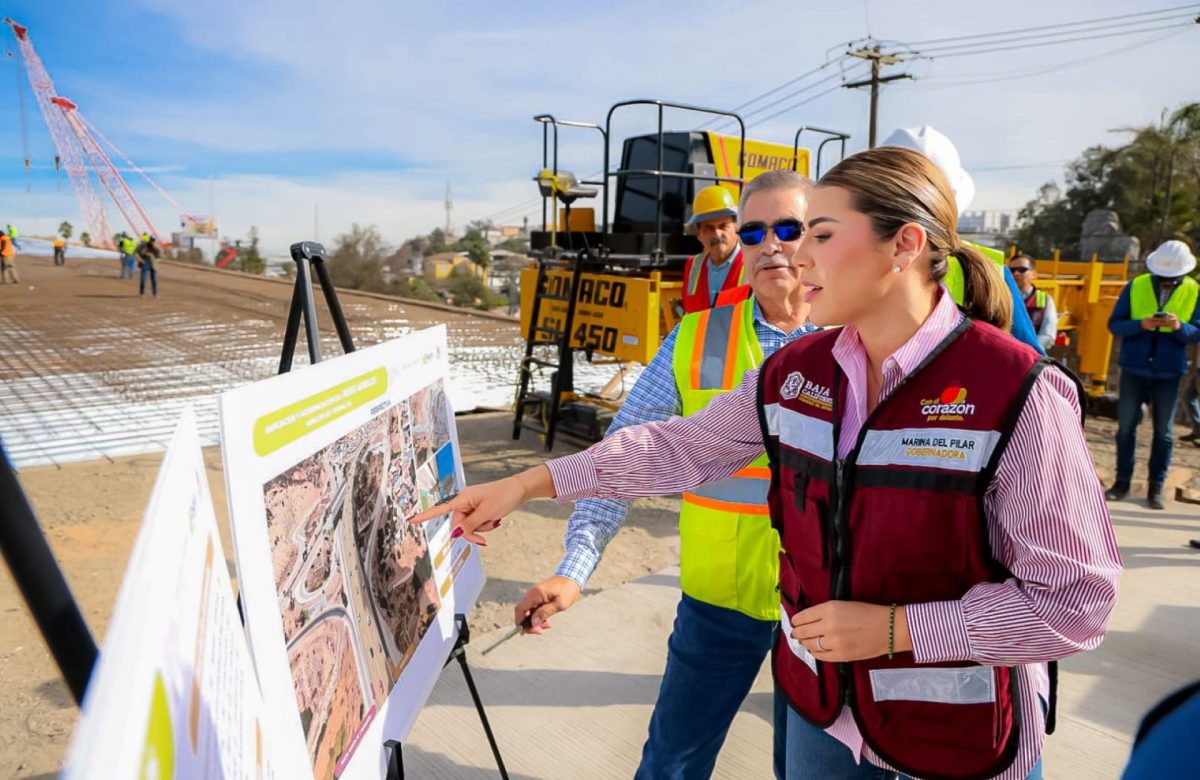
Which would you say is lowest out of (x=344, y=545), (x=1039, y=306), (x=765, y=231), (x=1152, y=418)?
(x=1152, y=418)

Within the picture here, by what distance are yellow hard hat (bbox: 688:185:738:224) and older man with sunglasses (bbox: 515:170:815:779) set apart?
296 cm

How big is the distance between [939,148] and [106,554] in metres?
5.22

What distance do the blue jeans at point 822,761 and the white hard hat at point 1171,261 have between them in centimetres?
608

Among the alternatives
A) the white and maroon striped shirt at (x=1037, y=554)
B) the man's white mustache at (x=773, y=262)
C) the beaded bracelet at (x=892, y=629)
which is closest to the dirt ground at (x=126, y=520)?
the beaded bracelet at (x=892, y=629)

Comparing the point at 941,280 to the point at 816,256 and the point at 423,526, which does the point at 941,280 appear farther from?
the point at 423,526

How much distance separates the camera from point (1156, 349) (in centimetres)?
593

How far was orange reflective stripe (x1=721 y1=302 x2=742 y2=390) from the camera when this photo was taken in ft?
6.88

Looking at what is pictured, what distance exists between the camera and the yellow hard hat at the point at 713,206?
201 inches

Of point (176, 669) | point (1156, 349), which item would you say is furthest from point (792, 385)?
point (1156, 349)

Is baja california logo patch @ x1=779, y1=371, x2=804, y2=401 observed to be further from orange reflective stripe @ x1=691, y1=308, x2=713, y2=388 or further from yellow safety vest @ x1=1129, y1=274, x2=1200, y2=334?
yellow safety vest @ x1=1129, y1=274, x2=1200, y2=334

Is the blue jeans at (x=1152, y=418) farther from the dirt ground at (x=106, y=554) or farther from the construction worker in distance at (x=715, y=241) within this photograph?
the dirt ground at (x=106, y=554)

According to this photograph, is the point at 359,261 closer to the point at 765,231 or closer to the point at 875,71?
the point at 875,71

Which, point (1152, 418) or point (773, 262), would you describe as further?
point (1152, 418)

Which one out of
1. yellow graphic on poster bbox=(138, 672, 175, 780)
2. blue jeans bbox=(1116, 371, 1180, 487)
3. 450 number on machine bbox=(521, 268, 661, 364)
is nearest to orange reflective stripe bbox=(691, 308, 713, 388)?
yellow graphic on poster bbox=(138, 672, 175, 780)
